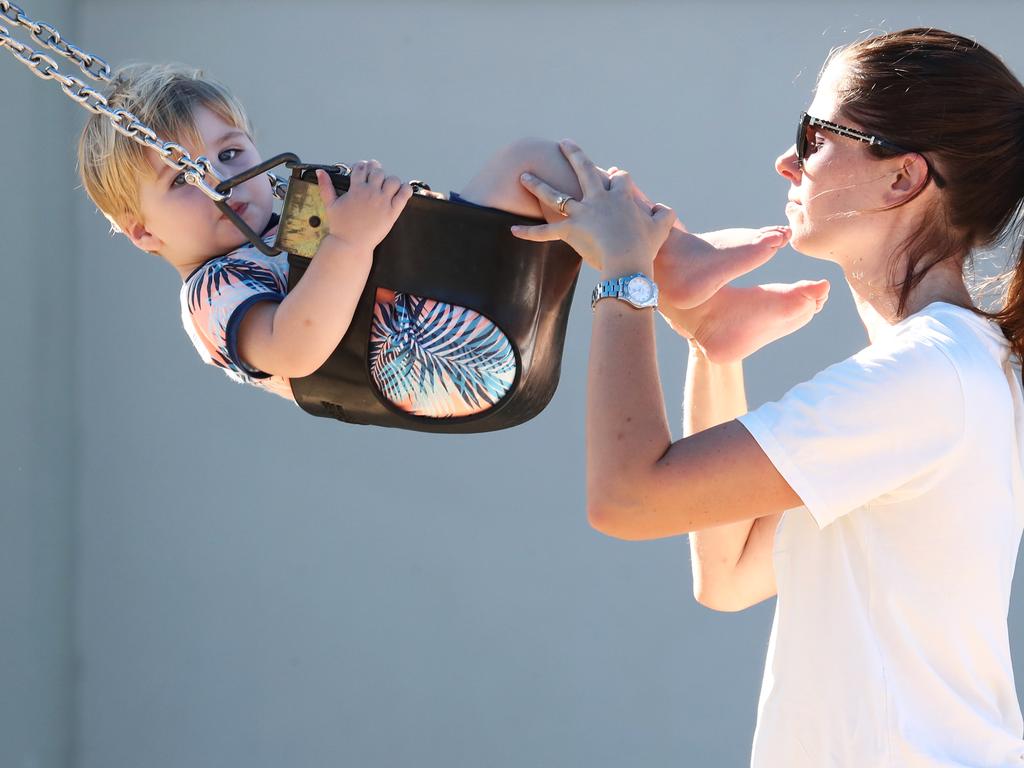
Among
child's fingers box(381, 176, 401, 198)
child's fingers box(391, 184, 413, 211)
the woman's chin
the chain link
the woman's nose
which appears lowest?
the woman's chin

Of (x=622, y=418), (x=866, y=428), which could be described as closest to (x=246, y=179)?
(x=622, y=418)

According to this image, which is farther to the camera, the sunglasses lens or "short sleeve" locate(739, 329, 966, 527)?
the sunglasses lens

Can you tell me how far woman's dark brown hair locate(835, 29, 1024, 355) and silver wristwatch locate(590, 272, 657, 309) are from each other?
37 cm

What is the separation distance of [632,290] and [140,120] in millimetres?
899

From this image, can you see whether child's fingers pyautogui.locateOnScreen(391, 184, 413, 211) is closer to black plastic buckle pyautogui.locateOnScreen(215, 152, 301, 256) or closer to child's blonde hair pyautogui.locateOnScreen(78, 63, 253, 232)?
black plastic buckle pyautogui.locateOnScreen(215, 152, 301, 256)

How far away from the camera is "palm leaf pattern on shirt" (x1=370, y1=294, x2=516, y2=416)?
1854 mm

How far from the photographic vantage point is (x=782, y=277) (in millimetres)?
3947

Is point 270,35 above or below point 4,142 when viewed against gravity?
above

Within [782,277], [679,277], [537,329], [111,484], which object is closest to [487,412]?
[537,329]

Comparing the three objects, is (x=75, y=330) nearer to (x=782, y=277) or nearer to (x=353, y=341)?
(x=782, y=277)

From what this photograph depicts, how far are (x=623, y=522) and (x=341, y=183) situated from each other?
646 mm

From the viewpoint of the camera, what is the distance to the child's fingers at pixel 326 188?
1838 millimetres

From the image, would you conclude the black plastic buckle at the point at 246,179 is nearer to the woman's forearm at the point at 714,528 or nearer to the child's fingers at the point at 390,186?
the child's fingers at the point at 390,186

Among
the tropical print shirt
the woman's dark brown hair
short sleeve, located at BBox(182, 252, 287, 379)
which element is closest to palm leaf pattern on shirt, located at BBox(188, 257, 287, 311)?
short sleeve, located at BBox(182, 252, 287, 379)
